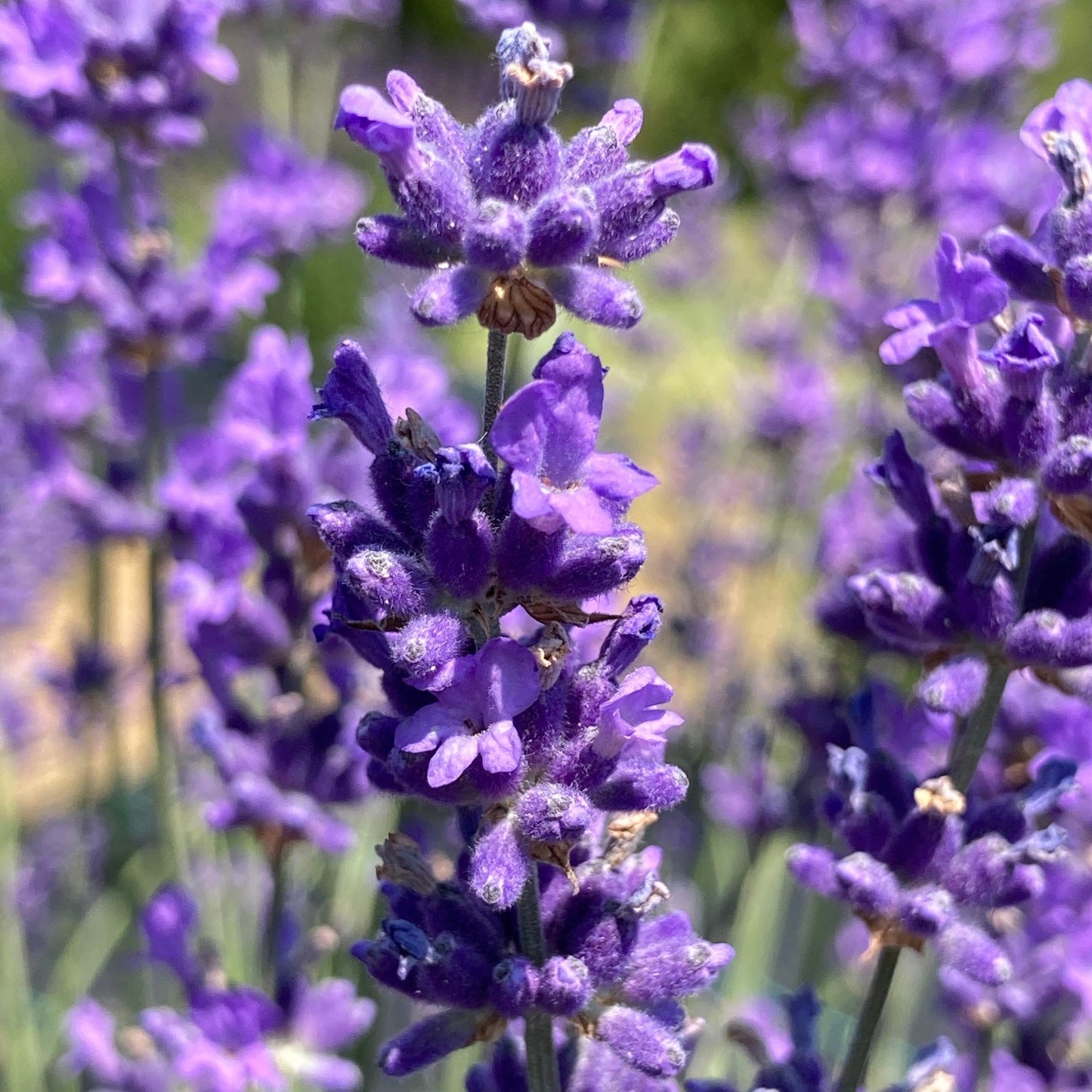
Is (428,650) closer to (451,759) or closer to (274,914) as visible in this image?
(451,759)

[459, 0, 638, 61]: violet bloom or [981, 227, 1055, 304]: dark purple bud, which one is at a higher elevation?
[459, 0, 638, 61]: violet bloom

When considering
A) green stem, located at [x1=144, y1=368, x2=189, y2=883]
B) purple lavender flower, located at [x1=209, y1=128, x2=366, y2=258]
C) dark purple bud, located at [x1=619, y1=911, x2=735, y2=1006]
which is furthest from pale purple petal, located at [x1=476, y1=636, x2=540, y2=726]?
purple lavender flower, located at [x1=209, y1=128, x2=366, y2=258]

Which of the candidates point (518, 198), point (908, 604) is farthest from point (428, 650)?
point (908, 604)

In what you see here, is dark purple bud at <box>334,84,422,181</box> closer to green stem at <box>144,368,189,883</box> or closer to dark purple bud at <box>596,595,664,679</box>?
dark purple bud at <box>596,595,664,679</box>

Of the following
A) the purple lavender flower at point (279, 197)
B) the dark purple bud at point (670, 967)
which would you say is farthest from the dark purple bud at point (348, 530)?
the purple lavender flower at point (279, 197)

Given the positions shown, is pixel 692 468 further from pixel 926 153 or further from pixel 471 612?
pixel 471 612

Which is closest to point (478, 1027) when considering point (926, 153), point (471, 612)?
point (471, 612)

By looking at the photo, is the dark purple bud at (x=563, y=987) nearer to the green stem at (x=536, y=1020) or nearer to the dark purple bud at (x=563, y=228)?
the green stem at (x=536, y=1020)
